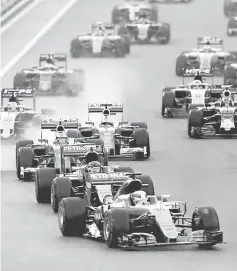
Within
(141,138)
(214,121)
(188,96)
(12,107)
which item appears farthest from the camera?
(188,96)

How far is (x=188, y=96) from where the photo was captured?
54.1 metres

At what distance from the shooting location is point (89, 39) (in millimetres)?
71562

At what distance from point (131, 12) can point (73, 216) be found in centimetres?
5011

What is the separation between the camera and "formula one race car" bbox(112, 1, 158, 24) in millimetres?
80938

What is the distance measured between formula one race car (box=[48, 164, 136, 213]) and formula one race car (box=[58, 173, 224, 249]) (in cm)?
83

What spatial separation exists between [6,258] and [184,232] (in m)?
4.23

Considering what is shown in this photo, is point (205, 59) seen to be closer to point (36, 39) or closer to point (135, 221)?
point (36, 39)

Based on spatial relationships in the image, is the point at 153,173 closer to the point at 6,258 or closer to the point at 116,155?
the point at 116,155

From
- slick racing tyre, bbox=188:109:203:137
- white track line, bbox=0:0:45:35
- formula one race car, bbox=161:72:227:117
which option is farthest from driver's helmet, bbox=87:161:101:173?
white track line, bbox=0:0:45:35

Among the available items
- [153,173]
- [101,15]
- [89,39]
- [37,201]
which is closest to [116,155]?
[153,173]

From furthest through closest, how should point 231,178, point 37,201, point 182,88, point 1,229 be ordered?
point 182,88 → point 231,178 → point 37,201 → point 1,229

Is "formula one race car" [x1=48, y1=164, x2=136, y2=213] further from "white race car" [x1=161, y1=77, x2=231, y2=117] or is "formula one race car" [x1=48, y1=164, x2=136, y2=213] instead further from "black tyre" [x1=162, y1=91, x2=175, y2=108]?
"black tyre" [x1=162, y1=91, x2=175, y2=108]

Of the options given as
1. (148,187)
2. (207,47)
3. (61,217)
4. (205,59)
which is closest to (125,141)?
(148,187)

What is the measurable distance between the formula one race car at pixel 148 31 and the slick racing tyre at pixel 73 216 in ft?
144
